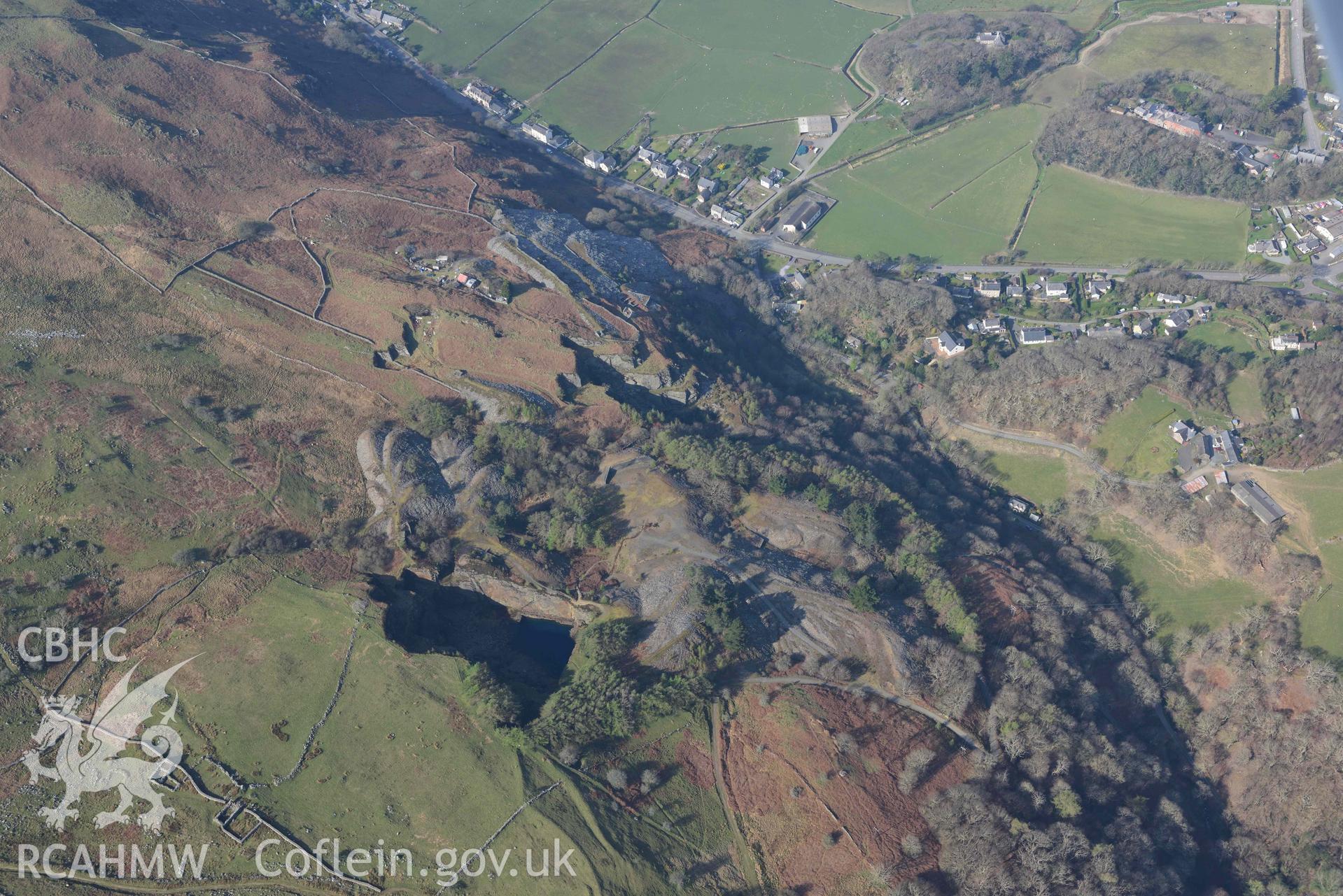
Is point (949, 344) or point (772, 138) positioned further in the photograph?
point (772, 138)

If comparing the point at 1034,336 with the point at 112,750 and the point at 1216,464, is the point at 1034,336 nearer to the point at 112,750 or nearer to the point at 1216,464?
the point at 1216,464

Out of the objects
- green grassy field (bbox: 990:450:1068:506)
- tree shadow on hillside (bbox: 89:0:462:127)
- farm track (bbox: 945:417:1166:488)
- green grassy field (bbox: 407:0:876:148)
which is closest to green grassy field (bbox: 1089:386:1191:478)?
farm track (bbox: 945:417:1166:488)

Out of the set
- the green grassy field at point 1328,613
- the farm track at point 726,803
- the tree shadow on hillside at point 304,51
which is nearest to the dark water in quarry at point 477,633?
the farm track at point 726,803

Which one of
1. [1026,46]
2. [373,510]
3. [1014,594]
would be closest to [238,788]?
[373,510]

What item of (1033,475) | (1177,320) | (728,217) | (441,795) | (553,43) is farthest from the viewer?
(553,43)

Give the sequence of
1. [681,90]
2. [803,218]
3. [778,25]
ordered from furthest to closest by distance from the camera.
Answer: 1. [778,25]
2. [681,90]
3. [803,218]

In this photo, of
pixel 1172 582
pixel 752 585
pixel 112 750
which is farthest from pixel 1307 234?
pixel 112 750
